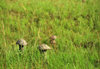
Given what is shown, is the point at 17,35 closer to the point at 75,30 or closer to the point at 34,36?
the point at 34,36

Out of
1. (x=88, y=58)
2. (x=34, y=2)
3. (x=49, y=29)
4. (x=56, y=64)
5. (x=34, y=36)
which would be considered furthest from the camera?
(x=34, y=2)

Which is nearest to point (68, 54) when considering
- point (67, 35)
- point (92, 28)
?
point (67, 35)

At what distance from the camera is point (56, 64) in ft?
9.36

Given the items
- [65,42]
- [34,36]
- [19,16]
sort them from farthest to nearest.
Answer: [19,16]
[34,36]
[65,42]

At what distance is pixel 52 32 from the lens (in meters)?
4.32

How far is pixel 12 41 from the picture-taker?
13.0ft

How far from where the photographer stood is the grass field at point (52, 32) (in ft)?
9.73

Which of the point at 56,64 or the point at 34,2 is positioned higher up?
the point at 34,2

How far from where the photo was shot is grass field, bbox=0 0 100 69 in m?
2.96

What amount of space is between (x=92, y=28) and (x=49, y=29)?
1.18 metres

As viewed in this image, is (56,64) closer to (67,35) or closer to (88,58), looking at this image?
(88,58)

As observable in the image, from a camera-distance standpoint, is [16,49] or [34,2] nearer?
[16,49]

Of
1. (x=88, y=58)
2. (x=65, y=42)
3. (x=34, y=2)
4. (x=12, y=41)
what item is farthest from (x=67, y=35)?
(x=34, y=2)

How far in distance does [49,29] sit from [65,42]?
751mm
